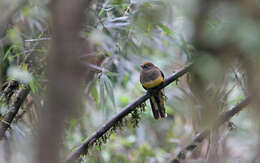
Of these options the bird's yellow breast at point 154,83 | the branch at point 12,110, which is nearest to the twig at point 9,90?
the branch at point 12,110

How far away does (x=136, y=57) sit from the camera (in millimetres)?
4371

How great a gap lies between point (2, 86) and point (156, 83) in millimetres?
1322

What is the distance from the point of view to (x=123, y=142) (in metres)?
5.11

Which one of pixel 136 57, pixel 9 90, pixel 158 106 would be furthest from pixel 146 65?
pixel 9 90

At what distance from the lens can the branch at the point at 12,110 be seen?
2.82m

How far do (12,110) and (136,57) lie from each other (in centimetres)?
183

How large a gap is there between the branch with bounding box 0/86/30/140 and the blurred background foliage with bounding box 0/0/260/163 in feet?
0.26

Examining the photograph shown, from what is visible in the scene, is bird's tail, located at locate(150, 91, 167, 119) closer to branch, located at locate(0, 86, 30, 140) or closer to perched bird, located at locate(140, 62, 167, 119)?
perched bird, located at locate(140, 62, 167, 119)

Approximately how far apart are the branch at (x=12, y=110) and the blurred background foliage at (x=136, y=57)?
0.08m

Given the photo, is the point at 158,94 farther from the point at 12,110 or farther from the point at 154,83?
Result: the point at 12,110

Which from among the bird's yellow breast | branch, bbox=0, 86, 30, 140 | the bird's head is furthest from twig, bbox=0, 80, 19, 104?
the bird's head

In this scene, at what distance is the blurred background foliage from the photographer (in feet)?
4.79

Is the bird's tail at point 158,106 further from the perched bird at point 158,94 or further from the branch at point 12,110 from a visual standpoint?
the branch at point 12,110

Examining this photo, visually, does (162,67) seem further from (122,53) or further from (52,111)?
(52,111)
